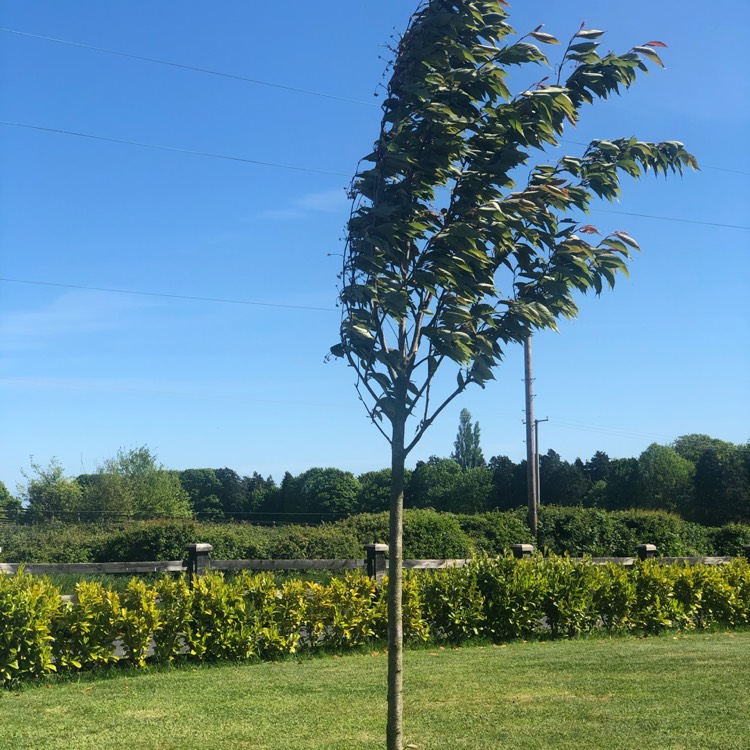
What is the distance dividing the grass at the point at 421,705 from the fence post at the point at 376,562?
8.66 ft

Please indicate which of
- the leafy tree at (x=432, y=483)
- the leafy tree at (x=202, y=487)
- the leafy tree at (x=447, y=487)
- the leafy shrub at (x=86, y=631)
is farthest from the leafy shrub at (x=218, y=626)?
the leafy tree at (x=202, y=487)

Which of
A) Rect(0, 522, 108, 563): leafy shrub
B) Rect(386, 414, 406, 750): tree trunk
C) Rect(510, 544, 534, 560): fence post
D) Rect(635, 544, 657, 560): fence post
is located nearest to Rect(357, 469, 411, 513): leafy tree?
Rect(0, 522, 108, 563): leafy shrub

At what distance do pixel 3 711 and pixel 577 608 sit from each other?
7.55 m

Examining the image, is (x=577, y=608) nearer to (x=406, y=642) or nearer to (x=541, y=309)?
(x=406, y=642)

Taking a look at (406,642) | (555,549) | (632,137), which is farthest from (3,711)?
(555,549)

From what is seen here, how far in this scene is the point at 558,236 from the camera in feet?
14.2

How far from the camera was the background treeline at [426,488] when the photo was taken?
4222 centimetres

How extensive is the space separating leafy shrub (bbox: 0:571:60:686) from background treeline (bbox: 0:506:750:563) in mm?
7876

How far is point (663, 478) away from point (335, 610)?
190ft

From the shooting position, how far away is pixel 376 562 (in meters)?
11.8

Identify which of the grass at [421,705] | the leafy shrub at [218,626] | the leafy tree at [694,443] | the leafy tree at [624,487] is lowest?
the grass at [421,705]

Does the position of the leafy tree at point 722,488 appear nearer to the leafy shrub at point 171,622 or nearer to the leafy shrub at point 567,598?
the leafy shrub at point 567,598

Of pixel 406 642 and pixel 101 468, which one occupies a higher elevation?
pixel 101 468

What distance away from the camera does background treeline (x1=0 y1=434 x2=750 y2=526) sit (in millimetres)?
42219
